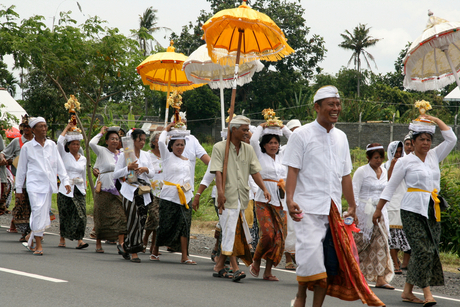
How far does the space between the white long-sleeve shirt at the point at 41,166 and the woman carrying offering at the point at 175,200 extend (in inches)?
75.6

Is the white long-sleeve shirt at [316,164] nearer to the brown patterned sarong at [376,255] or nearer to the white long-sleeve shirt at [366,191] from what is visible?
the brown patterned sarong at [376,255]

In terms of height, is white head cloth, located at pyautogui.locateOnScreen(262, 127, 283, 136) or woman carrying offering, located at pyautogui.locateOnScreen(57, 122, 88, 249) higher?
white head cloth, located at pyautogui.locateOnScreen(262, 127, 283, 136)

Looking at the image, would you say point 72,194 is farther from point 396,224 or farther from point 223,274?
point 396,224

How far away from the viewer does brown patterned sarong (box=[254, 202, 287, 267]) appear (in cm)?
769

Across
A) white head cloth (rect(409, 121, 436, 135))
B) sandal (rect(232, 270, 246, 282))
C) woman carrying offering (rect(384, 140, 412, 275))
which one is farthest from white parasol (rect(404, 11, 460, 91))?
sandal (rect(232, 270, 246, 282))

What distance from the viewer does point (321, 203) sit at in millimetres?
5191

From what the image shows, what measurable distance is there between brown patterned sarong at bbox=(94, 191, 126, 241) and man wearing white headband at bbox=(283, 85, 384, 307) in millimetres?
5407

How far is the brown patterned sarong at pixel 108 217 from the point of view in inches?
393

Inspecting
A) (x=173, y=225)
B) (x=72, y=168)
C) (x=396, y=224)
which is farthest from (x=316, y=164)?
(x=72, y=168)

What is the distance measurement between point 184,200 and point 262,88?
27187 millimetres

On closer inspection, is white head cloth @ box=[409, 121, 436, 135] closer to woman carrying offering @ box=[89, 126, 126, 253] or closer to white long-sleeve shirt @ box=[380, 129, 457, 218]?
white long-sleeve shirt @ box=[380, 129, 457, 218]

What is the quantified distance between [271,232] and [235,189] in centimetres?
A: 79

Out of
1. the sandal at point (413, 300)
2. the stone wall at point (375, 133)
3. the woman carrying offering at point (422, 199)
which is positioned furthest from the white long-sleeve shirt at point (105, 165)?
the stone wall at point (375, 133)

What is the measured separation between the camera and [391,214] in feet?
32.4
